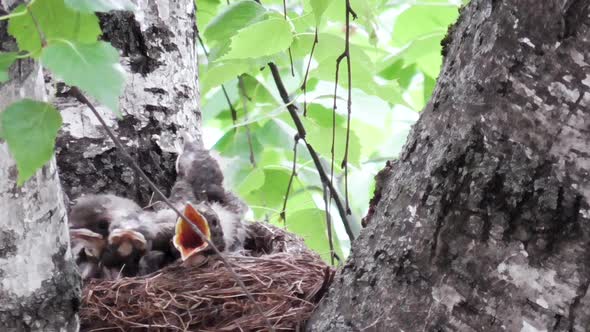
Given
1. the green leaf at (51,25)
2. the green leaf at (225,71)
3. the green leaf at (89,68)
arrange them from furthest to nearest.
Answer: the green leaf at (225,71) → the green leaf at (51,25) → the green leaf at (89,68)

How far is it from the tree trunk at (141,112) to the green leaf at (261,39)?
0.59 m

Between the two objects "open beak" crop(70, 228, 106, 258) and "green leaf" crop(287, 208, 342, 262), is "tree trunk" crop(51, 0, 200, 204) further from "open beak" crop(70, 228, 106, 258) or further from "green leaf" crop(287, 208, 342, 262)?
"green leaf" crop(287, 208, 342, 262)

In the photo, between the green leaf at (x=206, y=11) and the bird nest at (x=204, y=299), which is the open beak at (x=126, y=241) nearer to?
the bird nest at (x=204, y=299)

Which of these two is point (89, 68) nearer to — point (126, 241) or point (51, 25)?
point (51, 25)

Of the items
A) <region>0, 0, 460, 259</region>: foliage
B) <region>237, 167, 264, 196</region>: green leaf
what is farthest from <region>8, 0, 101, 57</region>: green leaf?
<region>237, 167, 264, 196</region>: green leaf

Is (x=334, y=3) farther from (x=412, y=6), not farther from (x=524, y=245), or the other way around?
(x=524, y=245)

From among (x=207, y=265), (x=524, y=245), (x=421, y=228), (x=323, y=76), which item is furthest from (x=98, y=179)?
(x=524, y=245)

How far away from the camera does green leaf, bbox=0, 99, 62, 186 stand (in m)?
1.29

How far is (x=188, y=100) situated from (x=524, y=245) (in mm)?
1537

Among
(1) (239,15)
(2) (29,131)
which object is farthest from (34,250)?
(1) (239,15)

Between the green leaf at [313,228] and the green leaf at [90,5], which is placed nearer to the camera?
the green leaf at [90,5]

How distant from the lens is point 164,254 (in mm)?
2424

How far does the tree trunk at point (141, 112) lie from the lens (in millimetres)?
2639

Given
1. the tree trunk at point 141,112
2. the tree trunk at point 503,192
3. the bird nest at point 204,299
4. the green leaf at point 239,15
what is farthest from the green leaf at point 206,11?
the tree trunk at point 503,192
